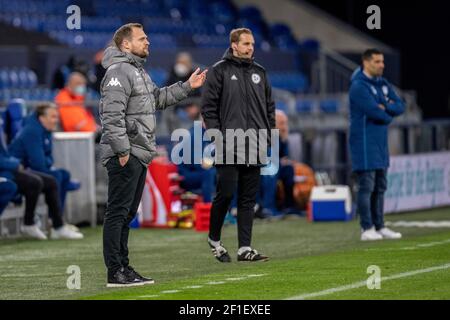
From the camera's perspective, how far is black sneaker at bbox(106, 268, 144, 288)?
381 inches

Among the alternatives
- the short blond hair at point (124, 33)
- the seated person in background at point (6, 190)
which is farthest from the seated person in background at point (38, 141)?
the short blond hair at point (124, 33)

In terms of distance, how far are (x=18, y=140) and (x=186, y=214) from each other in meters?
2.59

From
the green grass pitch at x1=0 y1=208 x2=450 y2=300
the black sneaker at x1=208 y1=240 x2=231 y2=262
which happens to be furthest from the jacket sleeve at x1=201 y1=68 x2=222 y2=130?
the green grass pitch at x1=0 y1=208 x2=450 y2=300

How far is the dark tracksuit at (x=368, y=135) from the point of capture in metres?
13.4

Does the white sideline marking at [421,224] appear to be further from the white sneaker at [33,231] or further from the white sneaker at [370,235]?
Answer: the white sneaker at [33,231]

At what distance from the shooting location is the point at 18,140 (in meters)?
14.7

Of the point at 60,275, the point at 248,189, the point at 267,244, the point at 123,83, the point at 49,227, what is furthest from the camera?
the point at 49,227

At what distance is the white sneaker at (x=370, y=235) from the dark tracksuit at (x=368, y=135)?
5 centimetres

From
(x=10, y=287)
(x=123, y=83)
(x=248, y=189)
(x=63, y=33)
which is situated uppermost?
(x=63, y=33)

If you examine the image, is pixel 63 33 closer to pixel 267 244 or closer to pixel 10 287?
pixel 267 244

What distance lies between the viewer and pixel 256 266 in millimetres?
10984

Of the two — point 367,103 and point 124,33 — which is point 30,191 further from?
point 124,33

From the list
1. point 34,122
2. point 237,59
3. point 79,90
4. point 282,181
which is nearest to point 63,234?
point 34,122

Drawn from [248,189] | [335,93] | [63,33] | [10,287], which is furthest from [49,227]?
[335,93]
